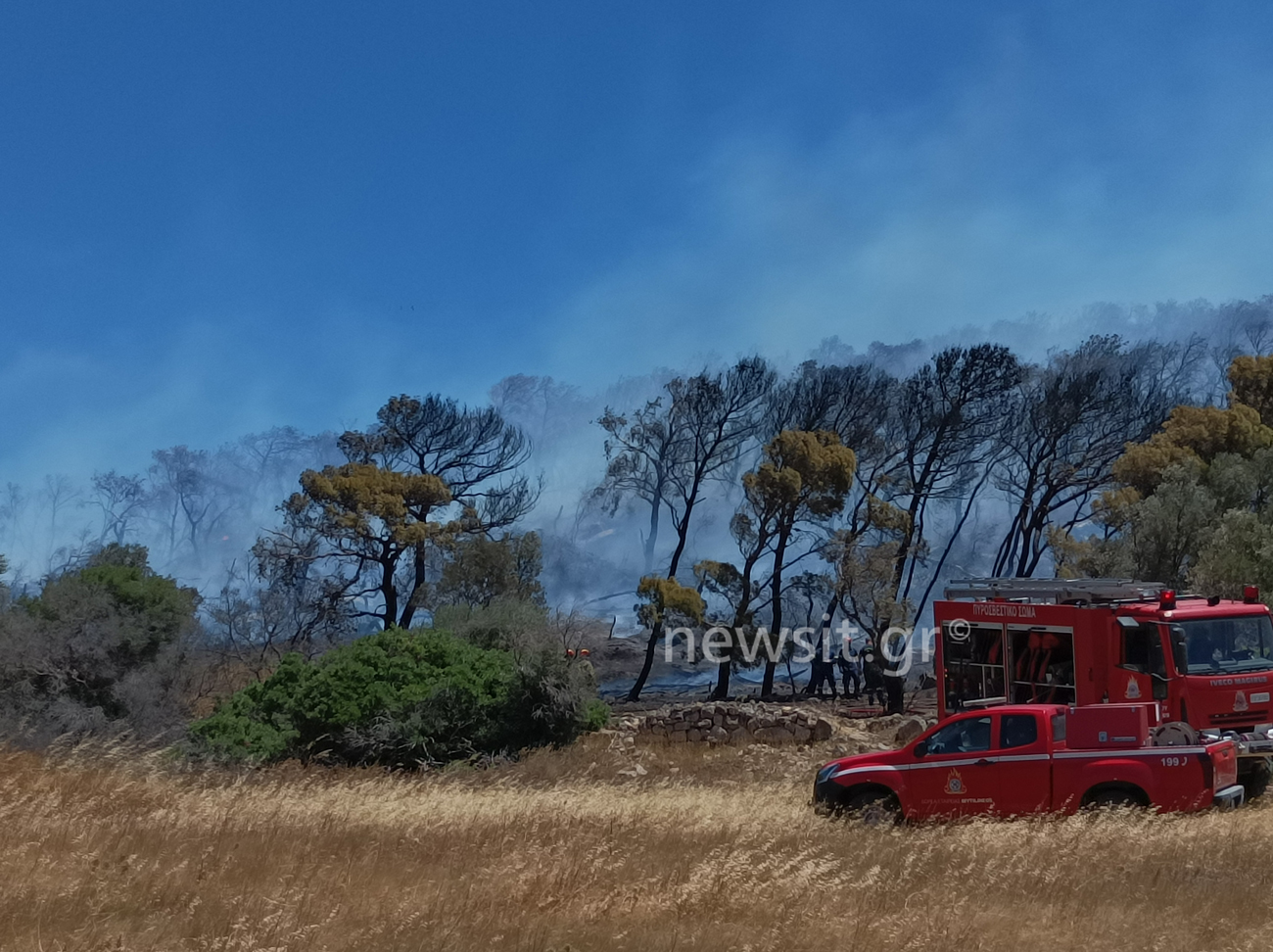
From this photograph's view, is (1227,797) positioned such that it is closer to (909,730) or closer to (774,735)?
(909,730)

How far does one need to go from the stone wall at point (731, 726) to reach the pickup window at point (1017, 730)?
12.1 meters

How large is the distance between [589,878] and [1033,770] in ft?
19.8

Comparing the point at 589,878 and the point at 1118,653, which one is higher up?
the point at 1118,653

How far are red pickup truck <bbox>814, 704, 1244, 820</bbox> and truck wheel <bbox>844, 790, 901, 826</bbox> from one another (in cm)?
1

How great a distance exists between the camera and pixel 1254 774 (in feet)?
49.1

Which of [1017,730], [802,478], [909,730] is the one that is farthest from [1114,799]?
[802,478]

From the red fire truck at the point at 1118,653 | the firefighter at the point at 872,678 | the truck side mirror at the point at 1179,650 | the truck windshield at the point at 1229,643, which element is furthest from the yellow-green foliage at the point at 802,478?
the truck side mirror at the point at 1179,650

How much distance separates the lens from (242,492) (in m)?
163

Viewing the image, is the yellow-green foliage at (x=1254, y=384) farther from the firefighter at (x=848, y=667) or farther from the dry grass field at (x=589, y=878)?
the dry grass field at (x=589, y=878)

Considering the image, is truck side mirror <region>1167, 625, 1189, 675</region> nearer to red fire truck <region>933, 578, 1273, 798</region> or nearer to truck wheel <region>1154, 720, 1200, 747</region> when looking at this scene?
red fire truck <region>933, 578, 1273, 798</region>

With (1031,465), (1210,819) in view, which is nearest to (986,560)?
(1031,465)

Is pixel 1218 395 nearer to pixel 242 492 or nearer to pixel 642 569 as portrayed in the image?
pixel 642 569

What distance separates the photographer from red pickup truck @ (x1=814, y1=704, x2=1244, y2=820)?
1161 cm

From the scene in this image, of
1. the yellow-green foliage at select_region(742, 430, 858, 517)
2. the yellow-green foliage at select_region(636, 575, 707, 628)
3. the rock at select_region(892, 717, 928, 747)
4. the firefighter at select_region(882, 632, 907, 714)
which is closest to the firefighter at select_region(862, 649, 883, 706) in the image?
the firefighter at select_region(882, 632, 907, 714)
